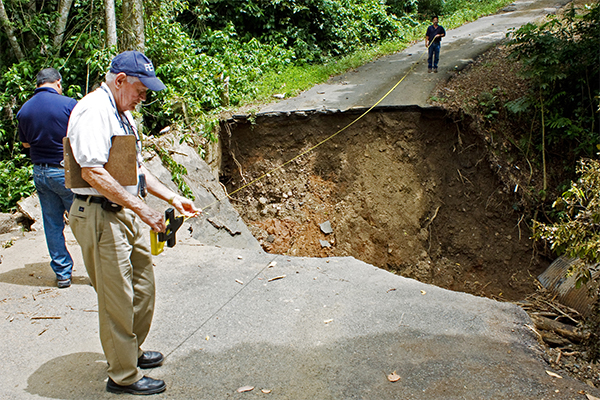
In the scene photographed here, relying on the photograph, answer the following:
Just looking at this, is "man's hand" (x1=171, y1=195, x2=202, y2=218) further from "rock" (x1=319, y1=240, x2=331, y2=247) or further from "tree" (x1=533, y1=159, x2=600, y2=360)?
"rock" (x1=319, y1=240, x2=331, y2=247)

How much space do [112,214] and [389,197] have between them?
22.7 feet

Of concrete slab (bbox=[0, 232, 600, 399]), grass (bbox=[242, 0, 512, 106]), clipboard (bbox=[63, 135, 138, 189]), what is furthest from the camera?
grass (bbox=[242, 0, 512, 106])

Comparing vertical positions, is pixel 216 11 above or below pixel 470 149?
above

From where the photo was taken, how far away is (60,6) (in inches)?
379

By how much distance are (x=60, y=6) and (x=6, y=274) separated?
6770mm

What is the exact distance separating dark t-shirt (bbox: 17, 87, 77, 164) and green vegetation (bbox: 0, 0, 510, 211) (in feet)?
10.6

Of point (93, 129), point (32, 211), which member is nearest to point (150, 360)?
point (93, 129)

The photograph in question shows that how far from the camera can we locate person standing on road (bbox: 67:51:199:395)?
9.48 ft

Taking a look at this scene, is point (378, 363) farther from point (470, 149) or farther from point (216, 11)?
point (216, 11)

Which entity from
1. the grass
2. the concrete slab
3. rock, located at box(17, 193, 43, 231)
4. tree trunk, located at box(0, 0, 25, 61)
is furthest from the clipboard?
tree trunk, located at box(0, 0, 25, 61)

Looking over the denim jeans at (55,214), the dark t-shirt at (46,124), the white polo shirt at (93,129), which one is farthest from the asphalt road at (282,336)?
the white polo shirt at (93,129)

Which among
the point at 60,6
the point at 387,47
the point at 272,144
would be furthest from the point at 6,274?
the point at 387,47

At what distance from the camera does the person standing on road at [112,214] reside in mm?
2889

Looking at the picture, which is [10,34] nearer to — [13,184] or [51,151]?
[13,184]
